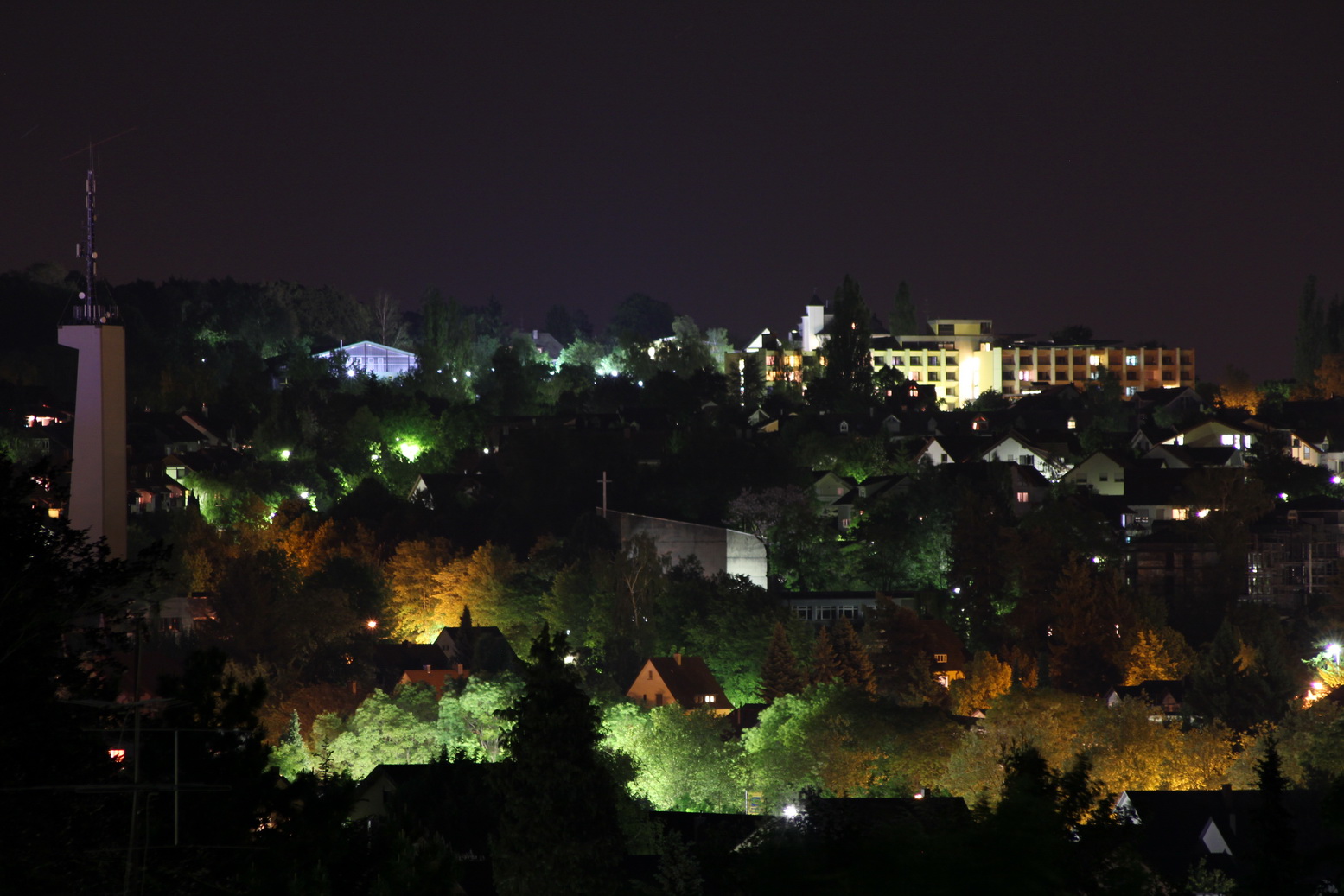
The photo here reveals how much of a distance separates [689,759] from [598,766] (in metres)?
14.1

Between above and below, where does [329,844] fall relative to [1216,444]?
below

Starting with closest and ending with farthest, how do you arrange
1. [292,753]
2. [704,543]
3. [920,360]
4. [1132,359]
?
[292,753] < [704,543] < [920,360] < [1132,359]

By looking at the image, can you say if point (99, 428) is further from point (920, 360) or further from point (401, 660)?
point (920, 360)

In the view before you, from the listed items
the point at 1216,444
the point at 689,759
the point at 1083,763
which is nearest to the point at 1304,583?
the point at 1216,444

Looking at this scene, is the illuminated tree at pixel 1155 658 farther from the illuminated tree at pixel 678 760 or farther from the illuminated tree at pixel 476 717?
the illuminated tree at pixel 476 717

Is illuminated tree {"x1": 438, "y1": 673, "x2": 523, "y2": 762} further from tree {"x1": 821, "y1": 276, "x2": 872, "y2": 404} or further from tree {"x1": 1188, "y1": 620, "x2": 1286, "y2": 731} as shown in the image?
tree {"x1": 821, "y1": 276, "x2": 872, "y2": 404}

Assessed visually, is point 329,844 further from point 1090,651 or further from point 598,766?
point 1090,651

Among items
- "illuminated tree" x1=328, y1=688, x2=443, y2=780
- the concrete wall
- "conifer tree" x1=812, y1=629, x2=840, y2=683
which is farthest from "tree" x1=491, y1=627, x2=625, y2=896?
the concrete wall

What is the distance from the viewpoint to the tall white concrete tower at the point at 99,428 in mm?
26766

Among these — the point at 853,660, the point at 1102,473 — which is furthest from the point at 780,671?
the point at 1102,473

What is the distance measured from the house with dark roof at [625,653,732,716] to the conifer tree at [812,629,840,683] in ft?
9.28

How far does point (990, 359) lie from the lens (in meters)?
112

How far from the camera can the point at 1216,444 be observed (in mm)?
83125

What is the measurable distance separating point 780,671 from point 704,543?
783cm
